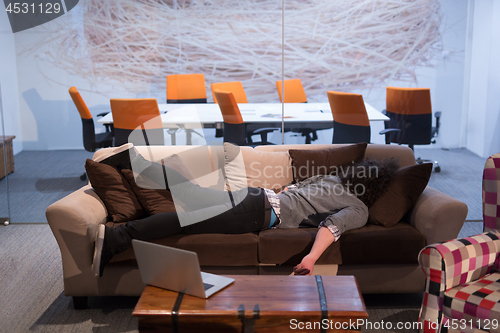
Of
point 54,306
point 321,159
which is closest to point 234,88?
point 321,159

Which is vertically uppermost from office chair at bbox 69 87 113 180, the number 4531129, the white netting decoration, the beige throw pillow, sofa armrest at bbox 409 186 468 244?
the number 4531129

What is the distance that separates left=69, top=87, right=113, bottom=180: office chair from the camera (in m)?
3.70

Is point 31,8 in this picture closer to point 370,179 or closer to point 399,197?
point 370,179

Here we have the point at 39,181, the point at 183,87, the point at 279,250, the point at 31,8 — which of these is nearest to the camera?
the point at 279,250

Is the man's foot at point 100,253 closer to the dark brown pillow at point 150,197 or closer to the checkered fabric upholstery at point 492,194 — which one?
the dark brown pillow at point 150,197

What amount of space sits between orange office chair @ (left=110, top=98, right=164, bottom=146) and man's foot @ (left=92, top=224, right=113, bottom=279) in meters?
1.48

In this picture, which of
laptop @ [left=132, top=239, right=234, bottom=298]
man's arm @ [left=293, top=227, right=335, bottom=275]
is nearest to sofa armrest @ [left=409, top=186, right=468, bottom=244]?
man's arm @ [left=293, top=227, right=335, bottom=275]

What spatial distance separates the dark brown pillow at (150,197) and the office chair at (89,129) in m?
1.18

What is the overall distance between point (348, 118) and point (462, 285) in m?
2.10

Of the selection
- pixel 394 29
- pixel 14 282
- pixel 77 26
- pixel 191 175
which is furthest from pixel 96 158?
pixel 394 29

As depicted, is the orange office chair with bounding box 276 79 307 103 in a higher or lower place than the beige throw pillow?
higher

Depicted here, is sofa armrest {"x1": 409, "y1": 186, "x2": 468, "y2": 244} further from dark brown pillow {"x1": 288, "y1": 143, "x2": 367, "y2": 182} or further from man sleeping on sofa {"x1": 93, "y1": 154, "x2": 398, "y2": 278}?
dark brown pillow {"x1": 288, "y1": 143, "x2": 367, "y2": 182}

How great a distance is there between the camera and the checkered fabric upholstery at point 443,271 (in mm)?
1845

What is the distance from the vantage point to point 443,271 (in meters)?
1.84
